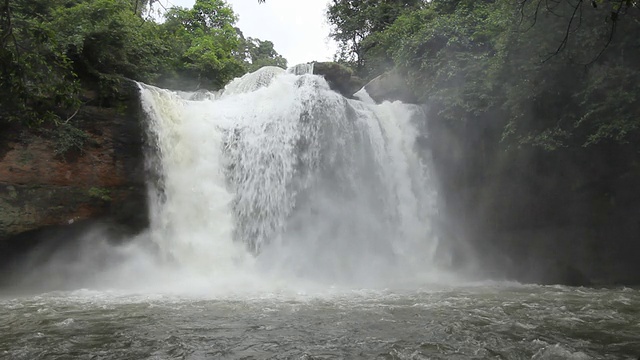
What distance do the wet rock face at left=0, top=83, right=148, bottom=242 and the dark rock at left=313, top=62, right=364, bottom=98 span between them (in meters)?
7.95

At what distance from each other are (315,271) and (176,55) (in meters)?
12.0

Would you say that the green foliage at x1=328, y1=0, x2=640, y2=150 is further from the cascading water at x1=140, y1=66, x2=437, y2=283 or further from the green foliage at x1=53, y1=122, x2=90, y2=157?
the green foliage at x1=53, y1=122, x2=90, y2=157

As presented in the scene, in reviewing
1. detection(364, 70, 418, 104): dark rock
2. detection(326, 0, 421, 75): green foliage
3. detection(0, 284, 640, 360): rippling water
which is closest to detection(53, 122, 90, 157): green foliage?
detection(0, 284, 640, 360): rippling water

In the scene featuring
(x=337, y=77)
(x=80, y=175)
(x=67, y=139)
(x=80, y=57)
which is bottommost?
(x=80, y=175)

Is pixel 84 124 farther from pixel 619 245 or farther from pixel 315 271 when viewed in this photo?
pixel 619 245

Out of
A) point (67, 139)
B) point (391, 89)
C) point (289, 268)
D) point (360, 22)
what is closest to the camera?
point (67, 139)

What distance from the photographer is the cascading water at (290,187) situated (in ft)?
41.5

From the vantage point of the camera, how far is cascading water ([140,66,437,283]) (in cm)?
1266

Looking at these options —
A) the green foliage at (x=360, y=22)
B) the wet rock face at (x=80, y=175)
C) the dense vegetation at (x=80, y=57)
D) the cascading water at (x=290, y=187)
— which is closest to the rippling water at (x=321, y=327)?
the wet rock face at (x=80, y=175)

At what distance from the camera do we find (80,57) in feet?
41.4

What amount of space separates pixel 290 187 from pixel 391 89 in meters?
6.53

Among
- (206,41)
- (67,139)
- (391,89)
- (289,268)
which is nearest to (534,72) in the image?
(391,89)

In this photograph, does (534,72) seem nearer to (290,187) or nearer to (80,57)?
(290,187)

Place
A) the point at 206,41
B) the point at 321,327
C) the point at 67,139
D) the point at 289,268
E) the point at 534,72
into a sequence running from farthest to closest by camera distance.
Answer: the point at 206,41 < the point at 289,268 < the point at 534,72 < the point at 67,139 < the point at 321,327
